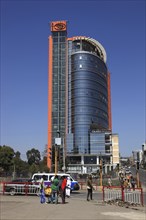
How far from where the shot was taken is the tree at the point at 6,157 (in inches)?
2751

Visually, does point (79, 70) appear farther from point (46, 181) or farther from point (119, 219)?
point (119, 219)

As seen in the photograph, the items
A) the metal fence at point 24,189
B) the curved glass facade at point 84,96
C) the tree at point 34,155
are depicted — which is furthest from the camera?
the curved glass facade at point 84,96

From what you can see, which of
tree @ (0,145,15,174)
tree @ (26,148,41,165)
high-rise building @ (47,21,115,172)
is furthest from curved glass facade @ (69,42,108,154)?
tree @ (0,145,15,174)

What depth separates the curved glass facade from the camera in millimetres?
145375

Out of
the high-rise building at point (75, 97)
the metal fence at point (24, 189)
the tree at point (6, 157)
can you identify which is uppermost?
the high-rise building at point (75, 97)

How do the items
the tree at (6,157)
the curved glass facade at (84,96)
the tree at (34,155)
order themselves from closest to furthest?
the tree at (6,157), the tree at (34,155), the curved glass facade at (84,96)

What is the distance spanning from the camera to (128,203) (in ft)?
59.5

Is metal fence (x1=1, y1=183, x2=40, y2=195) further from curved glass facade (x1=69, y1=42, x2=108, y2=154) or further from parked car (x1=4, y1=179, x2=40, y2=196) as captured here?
curved glass facade (x1=69, y1=42, x2=108, y2=154)

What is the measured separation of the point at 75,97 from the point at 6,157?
82.9m

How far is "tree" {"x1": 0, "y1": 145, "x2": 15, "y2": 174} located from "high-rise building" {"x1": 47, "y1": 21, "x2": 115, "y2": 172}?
69173 mm

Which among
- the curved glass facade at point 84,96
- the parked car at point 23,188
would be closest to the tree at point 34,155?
the curved glass facade at point 84,96

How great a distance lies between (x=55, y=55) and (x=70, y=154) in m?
48.5

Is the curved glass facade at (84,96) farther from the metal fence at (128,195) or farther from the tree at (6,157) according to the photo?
the metal fence at (128,195)

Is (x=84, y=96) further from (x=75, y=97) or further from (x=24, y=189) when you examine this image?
(x=24, y=189)
